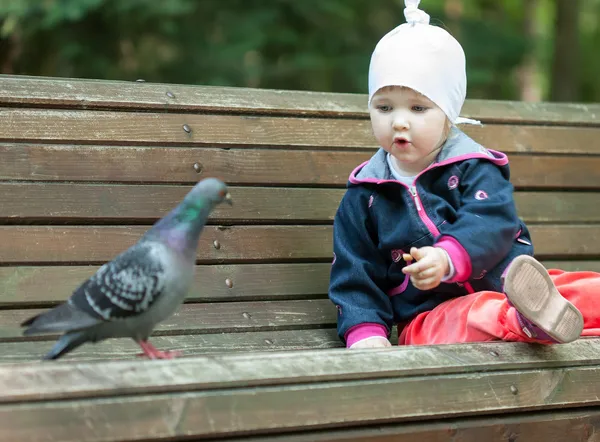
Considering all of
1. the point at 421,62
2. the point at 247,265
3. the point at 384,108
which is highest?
the point at 421,62

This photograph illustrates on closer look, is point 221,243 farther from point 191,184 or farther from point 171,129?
point 171,129

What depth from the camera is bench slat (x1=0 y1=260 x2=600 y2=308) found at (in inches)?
108

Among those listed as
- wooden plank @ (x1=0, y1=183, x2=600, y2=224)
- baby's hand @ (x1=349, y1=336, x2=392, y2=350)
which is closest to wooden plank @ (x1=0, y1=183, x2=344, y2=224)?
wooden plank @ (x1=0, y1=183, x2=600, y2=224)

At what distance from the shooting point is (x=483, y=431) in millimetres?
2213

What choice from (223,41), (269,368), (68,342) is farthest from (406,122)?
(223,41)

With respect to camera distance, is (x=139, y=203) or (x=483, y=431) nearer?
(x=483, y=431)

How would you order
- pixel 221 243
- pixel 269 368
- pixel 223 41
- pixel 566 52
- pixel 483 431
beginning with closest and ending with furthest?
pixel 269 368, pixel 483 431, pixel 221 243, pixel 223 41, pixel 566 52

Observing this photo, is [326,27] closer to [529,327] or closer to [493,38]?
[493,38]

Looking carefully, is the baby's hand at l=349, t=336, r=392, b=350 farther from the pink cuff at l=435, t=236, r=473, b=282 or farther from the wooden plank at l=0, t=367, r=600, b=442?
the wooden plank at l=0, t=367, r=600, b=442

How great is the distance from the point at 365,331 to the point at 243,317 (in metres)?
0.43

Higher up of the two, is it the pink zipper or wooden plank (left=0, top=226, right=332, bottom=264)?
the pink zipper

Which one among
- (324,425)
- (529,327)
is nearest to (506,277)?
(529,327)

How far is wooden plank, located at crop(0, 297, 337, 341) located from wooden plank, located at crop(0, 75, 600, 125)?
0.68 metres

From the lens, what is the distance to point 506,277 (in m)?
2.19
